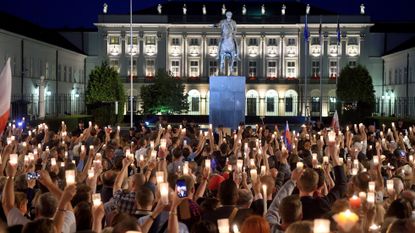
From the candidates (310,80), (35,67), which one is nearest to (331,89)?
(310,80)

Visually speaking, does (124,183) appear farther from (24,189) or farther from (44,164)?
(44,164)

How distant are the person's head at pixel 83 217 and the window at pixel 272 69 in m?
90.7

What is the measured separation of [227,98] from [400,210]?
91.0 feet

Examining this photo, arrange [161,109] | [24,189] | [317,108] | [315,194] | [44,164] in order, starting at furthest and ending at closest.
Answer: [317,108]
[161,109]
[44,164]
[24,189]
[315,194]

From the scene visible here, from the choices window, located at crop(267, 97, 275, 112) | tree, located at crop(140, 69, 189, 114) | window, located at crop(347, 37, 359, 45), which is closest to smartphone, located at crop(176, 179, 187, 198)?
tree, located at crop(140, 69, 189, 114)

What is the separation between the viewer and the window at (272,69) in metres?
98.4

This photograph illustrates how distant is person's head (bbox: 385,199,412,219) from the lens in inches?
312

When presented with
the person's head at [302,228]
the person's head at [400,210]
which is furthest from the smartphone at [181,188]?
the person's head at [302,228]

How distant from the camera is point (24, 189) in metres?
10.0

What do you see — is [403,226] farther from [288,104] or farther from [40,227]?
[288,104]

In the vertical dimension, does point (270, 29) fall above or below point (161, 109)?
above

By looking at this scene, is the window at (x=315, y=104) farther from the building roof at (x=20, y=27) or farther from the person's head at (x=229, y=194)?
the person's head at (x=229, y=194)

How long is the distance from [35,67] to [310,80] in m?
36.2

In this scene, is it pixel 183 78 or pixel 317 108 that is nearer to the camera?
pixel 317 108
